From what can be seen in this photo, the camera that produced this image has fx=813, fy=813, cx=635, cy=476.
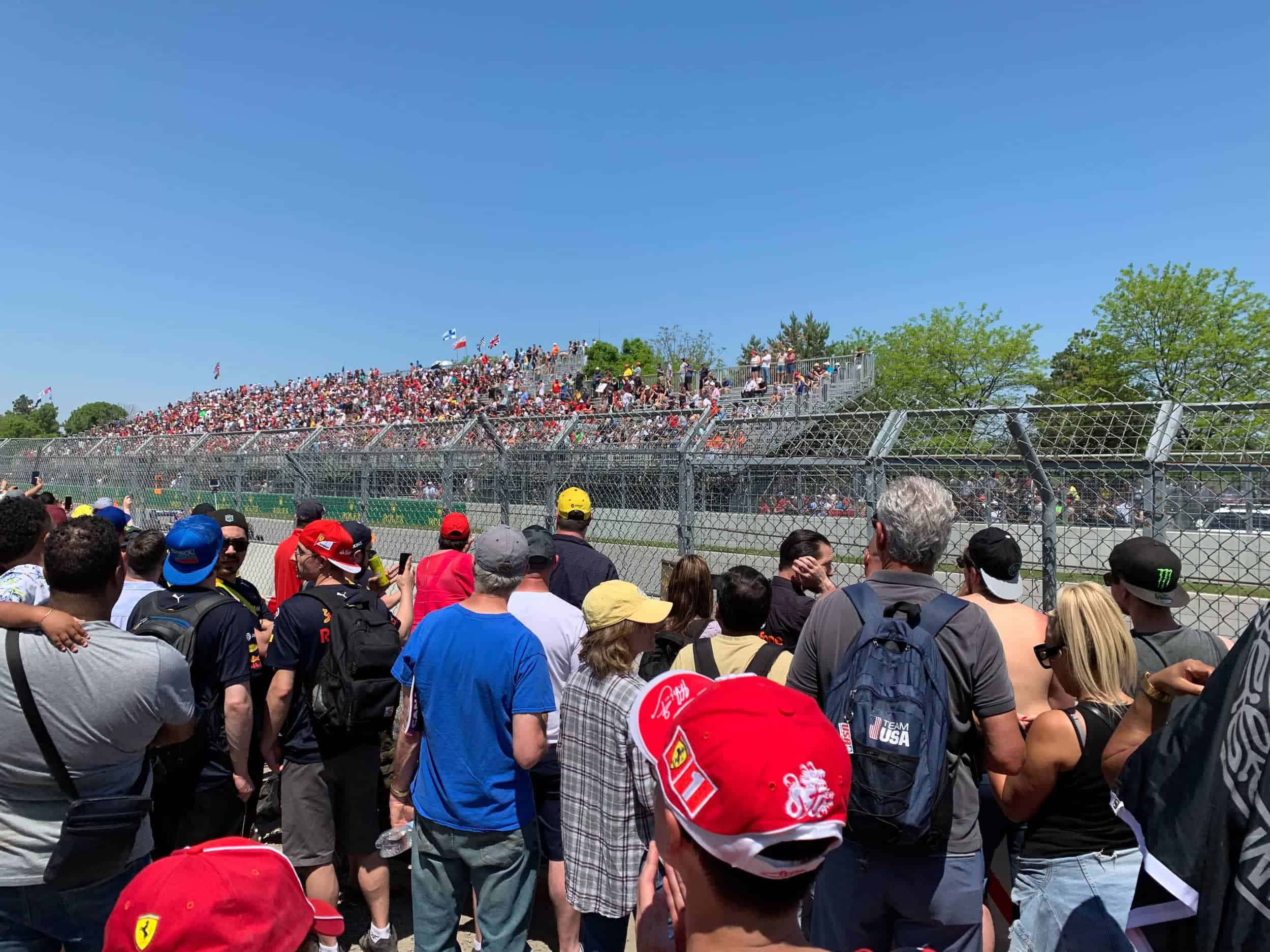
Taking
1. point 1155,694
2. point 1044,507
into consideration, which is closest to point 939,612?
point 1155,694

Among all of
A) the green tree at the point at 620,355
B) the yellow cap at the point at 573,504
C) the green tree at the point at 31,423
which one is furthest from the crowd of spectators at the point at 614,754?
the green tree at the point at 31,423

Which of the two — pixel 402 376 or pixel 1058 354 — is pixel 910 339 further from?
pixel 402 376

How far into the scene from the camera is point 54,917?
2.44 metres

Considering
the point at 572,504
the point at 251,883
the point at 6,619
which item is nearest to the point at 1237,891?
the point at 251,883

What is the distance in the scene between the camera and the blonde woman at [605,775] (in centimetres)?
279

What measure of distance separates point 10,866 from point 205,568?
4.88 feet

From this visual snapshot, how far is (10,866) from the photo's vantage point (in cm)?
237

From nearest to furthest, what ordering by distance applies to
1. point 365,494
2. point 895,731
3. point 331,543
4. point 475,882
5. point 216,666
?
point 895,731 < point 475,882 < point 216,666 < point 331,543 < point 365,494

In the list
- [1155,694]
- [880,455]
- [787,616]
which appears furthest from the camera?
[880,455]

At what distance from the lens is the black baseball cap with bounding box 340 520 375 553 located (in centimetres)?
412

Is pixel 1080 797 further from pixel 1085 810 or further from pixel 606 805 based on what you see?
pixel 606 805

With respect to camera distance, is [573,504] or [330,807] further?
[573,504]

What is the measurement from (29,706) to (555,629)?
1972 millimetres

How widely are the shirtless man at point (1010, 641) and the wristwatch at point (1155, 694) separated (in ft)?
3.86
